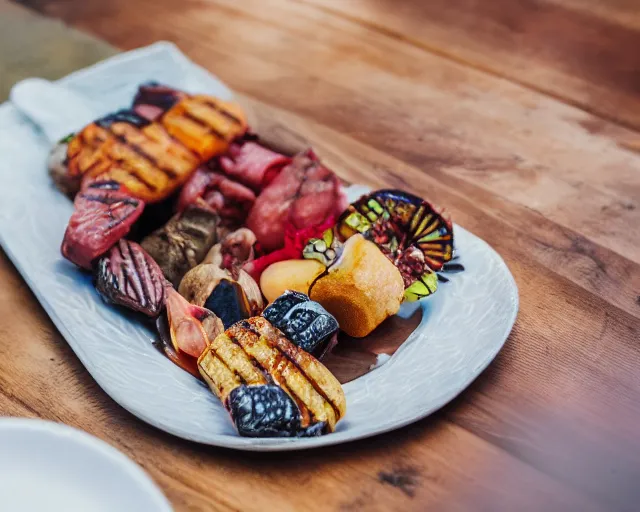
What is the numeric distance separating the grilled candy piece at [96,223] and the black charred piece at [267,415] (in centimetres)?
33

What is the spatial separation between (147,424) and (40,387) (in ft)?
0.51

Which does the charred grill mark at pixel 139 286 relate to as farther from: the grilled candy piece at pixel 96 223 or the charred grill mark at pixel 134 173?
the charred grill mark at pixel 134 173

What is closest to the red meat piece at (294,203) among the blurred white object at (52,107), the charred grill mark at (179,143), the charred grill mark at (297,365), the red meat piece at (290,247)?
the red meat piece at (290,247)

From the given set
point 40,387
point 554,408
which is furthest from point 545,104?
point 40,387

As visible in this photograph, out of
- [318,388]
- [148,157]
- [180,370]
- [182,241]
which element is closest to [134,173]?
[148,157]

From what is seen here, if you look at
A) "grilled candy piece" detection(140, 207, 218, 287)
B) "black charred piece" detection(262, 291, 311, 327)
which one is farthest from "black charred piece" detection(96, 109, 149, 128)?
"black charred piece" detection(262, 291, 311, 327)

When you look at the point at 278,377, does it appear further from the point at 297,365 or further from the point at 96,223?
the point at 96,223

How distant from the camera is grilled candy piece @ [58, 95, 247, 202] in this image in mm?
1087

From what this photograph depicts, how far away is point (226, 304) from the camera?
0.92 meters

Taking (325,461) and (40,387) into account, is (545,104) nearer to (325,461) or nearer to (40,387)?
(325,461)

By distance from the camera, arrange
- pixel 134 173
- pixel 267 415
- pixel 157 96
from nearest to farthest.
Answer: pixel 267 415
pixel 134 173
pixel 157 96

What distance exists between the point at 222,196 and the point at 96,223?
198 millimetres

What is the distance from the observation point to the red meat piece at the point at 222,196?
1089 millimetres

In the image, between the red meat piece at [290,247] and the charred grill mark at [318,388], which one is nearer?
the charred grill mark at [318,388]
